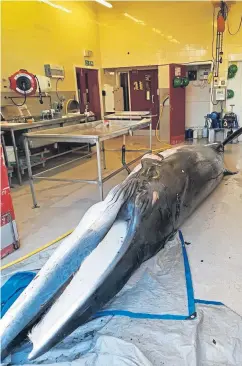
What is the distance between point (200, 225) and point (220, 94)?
5765 mm

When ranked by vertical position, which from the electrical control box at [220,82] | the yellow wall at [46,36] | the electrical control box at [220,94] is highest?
the yellow wall at [46,36]

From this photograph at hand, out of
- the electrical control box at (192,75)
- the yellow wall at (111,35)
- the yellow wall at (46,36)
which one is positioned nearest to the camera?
the yellow wall at (46,36)

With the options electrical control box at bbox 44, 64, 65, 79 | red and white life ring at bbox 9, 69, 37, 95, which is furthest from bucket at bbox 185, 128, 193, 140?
red and white life ring at bbox 9, 69, 37, 95

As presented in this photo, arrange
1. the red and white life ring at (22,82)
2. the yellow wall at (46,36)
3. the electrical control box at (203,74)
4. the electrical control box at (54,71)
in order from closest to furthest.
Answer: the red and white life ring at (22,82) < the yellow wall at (46,36) < the electrical control box at (54,71) < the electrical control box at (203,74)

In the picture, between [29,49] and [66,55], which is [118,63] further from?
[29,49]

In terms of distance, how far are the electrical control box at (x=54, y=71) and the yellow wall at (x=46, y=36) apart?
0.13 m

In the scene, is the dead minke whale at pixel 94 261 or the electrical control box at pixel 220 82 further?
the electrical control box at pixel 220 82

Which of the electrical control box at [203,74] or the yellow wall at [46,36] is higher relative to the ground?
the yellow wall at [46,36]

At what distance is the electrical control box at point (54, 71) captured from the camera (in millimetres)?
6676

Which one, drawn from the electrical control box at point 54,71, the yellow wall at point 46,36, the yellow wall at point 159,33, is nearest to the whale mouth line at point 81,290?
the yellow wall at point 46,36

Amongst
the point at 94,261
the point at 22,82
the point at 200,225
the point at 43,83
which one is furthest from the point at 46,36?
the point at 94,261

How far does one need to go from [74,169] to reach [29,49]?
2875 mm

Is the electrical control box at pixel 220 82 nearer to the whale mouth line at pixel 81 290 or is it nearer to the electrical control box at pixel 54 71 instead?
the electrical control box at pixel 54 71

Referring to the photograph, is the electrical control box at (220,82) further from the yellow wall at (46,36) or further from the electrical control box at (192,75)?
the yellow wall at (46,36)
